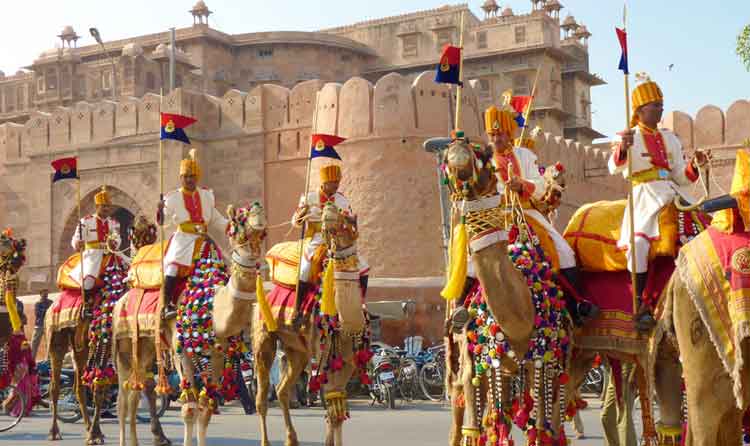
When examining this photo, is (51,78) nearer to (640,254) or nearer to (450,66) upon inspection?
(450,66)

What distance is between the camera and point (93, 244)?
13.2m

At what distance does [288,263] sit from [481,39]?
146ft

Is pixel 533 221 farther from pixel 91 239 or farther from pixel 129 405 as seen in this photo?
pixel 91 239

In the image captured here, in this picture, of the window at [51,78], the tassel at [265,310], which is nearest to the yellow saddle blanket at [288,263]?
the tassel at [265,310]

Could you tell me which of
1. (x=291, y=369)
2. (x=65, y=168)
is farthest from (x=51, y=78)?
(x=291, y=369)

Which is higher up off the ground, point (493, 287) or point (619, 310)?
point (493, 287)

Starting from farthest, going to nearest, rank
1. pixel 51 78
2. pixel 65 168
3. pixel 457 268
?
pixel 51 78 → pixel 65 168 → pixel 457 268

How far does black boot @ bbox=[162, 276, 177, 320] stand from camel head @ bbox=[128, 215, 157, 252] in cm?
272

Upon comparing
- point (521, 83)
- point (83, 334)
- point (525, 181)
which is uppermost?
point (521, 83)

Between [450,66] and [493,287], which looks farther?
[450,66]

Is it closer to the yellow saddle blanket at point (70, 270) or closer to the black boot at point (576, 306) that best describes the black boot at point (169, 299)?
the yellow saddle blanket at point (70, 270)

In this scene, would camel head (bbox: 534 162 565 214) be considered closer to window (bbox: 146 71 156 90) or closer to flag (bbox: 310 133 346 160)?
flag (bbox: 310 133 346 160)

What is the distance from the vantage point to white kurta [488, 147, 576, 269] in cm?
748

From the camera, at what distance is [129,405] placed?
11.4 metres
